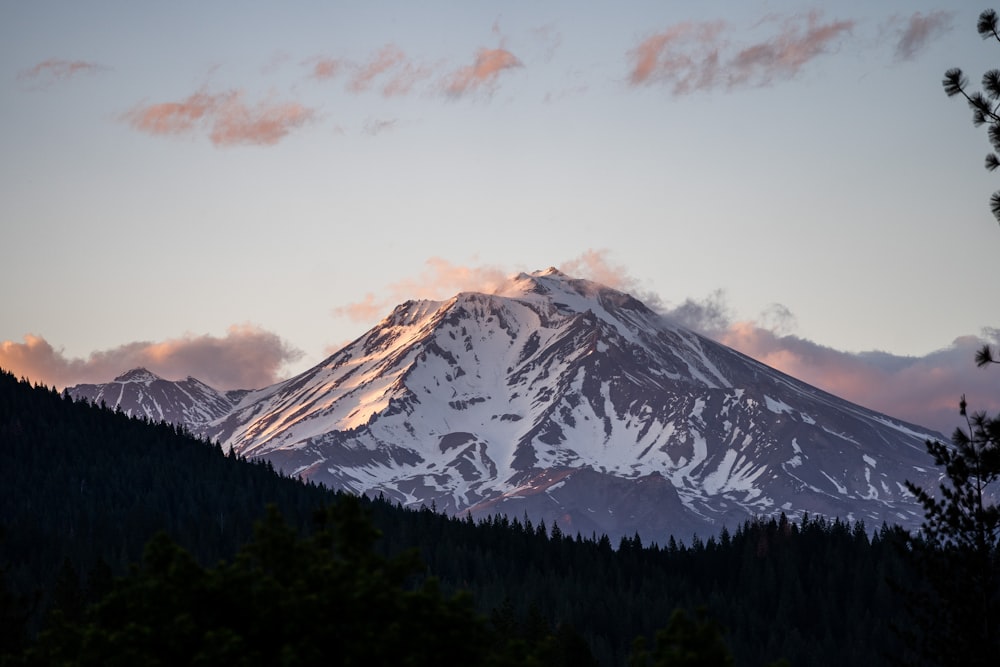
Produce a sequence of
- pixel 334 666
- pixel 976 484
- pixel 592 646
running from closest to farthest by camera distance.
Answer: pixel 334 666
pixel 976 484
pixel 592 646

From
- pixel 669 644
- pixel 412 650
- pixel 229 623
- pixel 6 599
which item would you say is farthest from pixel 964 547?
pixel 6 599

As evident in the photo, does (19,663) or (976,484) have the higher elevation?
(976,484)

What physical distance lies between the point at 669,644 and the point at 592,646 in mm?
135564

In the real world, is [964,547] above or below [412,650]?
above

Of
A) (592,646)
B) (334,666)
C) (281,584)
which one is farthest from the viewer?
(592,646)

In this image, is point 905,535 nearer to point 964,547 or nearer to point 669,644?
point 964,547

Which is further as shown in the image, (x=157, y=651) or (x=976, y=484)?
(x=976, y=484)

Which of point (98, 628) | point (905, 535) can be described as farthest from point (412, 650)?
point (905, 535)

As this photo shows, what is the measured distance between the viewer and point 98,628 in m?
54.0

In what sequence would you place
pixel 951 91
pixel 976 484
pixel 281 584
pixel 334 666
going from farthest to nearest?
pixel 976 484
pixel 281 584
pixel 334 666
pixel 951 91

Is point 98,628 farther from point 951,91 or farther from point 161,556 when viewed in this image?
point 951,91

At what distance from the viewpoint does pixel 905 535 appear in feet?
210

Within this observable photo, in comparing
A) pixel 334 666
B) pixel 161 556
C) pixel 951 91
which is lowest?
pixel 334 666

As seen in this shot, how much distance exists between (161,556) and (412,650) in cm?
939
